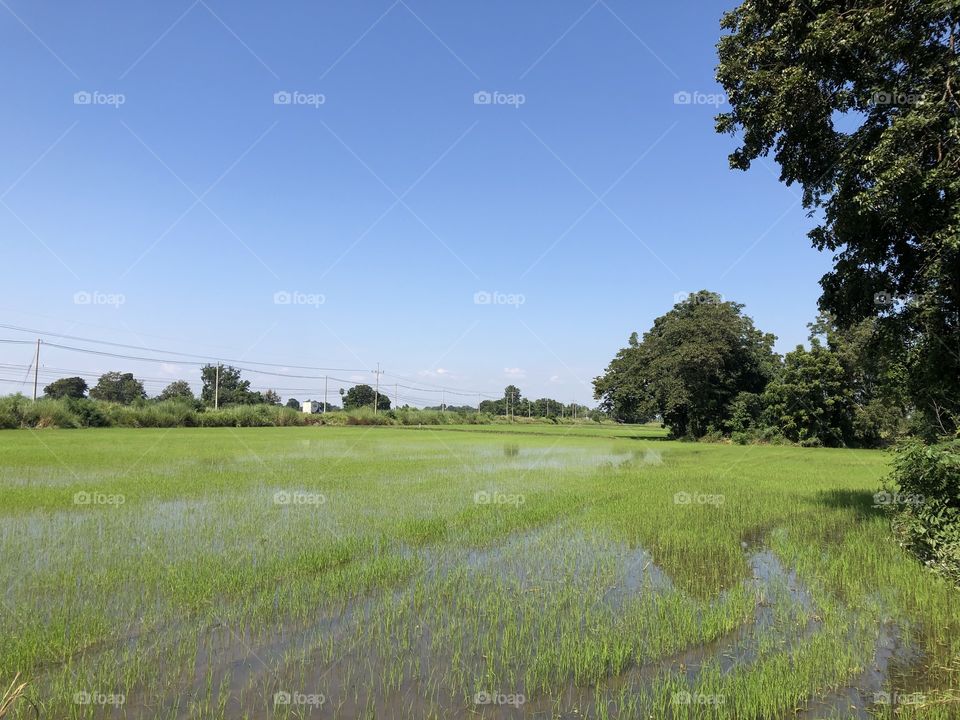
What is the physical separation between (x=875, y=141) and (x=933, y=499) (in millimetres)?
5993

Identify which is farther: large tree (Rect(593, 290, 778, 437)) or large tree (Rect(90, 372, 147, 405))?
large tree (Rect(90, 372, 147, 405))

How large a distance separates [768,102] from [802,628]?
30.0 feet

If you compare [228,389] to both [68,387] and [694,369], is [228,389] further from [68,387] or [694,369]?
[694,369]

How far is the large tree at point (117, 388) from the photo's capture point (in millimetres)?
96312

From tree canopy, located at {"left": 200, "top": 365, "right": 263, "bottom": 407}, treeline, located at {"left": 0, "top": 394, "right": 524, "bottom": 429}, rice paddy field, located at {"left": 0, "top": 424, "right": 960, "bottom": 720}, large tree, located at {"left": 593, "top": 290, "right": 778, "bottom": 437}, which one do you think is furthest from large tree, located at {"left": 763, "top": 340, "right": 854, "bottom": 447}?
tree canopy, located at {"left": 200, "top": 365, "right": 263, "bottom": 407}

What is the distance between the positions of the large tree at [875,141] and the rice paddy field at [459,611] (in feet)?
13.5

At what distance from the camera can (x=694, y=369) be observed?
4434cm

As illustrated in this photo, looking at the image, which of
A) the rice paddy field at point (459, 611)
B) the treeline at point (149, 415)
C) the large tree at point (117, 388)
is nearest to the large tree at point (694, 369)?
the rice paddy field at point (459, 611)

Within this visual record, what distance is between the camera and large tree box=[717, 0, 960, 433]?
310 inches

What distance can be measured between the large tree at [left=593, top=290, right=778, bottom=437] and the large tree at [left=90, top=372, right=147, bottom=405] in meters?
88.5

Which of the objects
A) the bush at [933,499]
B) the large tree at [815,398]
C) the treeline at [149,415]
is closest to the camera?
the bush at [933,499]

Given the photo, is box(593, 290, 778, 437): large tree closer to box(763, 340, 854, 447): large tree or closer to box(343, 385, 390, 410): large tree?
box(763, 340, 854, 447): large tree

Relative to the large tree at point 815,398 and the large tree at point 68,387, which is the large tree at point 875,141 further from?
the large tree at point 68,387

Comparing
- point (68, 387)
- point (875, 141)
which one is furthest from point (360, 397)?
point (875, 141)
